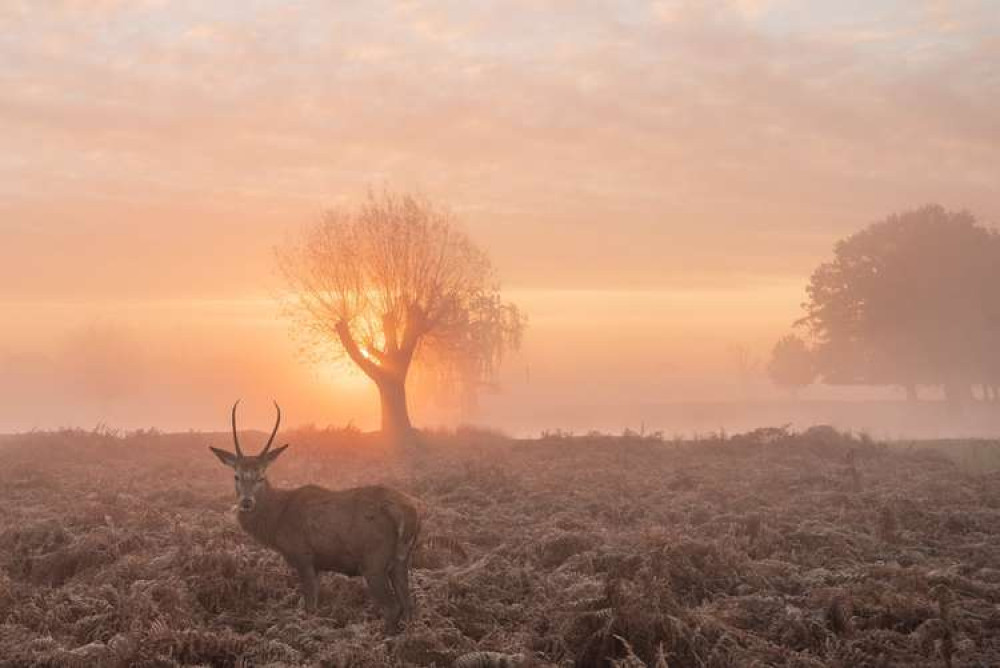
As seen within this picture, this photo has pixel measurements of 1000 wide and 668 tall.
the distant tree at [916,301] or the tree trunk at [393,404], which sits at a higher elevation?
the distant tree at [916,301]

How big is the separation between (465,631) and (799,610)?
3882 mm

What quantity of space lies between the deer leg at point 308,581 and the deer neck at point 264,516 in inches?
23.2

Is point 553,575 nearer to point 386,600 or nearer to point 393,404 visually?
point 386,600

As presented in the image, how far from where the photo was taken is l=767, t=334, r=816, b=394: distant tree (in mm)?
76069

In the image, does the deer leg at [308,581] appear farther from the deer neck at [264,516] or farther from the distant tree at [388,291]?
the distant tree at [388,291]

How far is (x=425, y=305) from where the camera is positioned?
36.0m

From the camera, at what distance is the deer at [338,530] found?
960cm

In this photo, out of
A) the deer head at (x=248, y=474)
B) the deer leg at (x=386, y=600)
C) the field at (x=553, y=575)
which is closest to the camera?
the field at (x=553, y=575)

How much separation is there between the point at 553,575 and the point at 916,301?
178 feet

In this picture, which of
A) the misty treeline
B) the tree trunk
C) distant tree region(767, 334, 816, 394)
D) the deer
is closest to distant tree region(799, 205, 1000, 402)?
the misty treeline

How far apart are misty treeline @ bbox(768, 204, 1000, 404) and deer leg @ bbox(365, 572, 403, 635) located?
56.9m

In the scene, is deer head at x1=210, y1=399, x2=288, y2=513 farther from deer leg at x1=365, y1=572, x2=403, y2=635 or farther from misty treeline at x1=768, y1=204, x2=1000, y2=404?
misty treeline at x1=768, y1=204, x2=1000, y2=404

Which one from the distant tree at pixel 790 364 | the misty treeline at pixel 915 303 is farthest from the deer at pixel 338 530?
the distant tree at pixel 790 364

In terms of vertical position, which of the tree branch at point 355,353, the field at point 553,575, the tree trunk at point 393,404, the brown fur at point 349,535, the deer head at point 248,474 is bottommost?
the field at point 553,575
